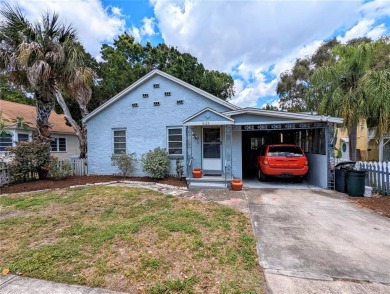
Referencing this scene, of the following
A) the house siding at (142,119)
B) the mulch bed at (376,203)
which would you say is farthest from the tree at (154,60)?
the mulch bed at (376,203)

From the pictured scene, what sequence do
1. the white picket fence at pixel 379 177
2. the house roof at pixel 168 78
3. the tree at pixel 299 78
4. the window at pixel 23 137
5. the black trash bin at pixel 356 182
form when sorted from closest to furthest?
the white picket fence at pixel 379 177
the black trash bin at pixel 356 182
the house roof at pixel 168 78
the window at pixel 23 137
the tree at pixel 299 78

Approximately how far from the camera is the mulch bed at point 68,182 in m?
8.95

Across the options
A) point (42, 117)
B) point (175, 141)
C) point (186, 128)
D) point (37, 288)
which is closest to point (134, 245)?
point (37, 288)

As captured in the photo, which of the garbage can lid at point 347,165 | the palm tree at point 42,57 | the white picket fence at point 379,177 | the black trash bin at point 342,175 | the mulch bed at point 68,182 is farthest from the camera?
the palm tree at point 42,57

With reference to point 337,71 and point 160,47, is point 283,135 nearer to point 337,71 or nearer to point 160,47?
point 337,71

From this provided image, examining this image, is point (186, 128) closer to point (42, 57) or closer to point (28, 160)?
point (42, 57)

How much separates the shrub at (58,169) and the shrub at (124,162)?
2.31 m

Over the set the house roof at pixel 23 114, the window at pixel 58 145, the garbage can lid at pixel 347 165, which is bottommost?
the garbage can lid at pixel 347 165

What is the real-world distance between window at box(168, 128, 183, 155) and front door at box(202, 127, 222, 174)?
1.33 m

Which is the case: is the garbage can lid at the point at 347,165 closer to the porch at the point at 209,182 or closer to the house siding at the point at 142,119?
the porch at the point at 209,182

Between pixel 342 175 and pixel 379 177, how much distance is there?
3.61 feet

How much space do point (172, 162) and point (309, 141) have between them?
289 inches

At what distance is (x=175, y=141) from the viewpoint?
11.3m

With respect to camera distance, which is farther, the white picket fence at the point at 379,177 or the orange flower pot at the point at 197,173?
the orange flower pot at the point at 197,173
